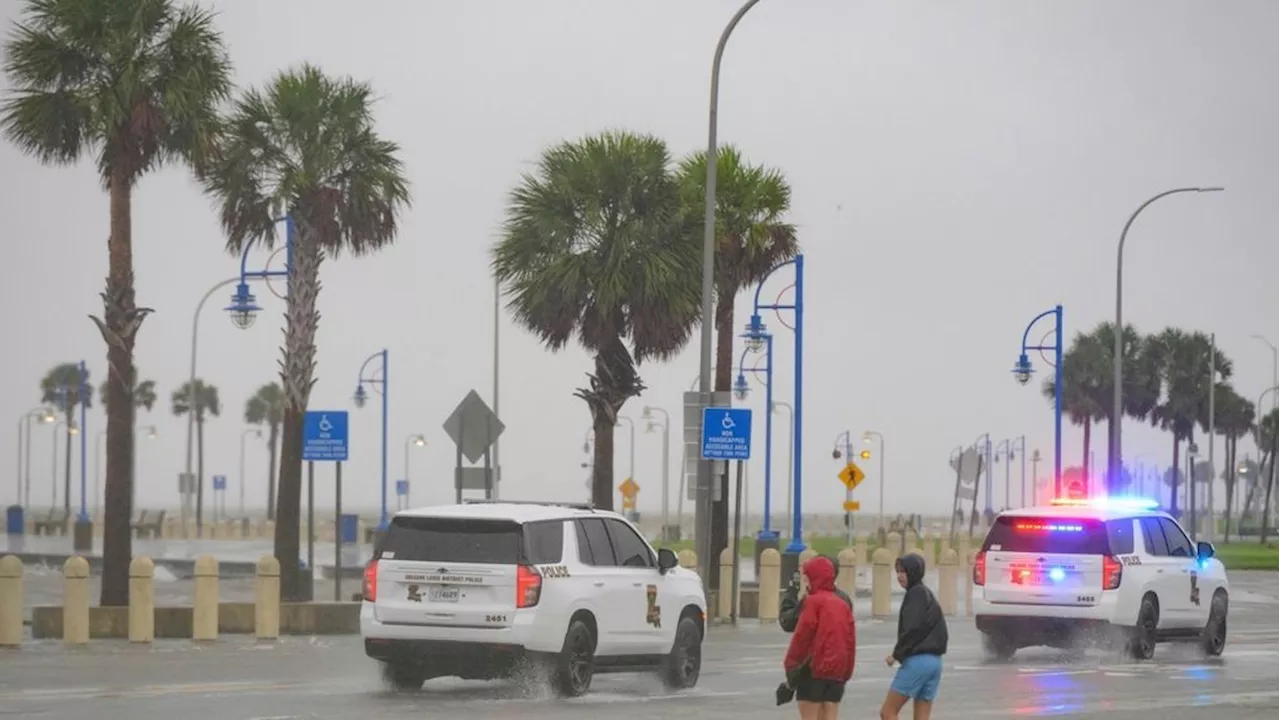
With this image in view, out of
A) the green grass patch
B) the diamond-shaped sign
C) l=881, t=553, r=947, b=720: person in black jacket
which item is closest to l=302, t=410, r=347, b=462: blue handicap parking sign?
the diamond-shaped sign

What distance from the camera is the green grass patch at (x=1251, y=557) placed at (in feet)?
239

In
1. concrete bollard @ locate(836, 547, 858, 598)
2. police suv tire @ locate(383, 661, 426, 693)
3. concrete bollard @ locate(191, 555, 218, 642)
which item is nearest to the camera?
police suv tire @ locate(383, 661, 426, 693)

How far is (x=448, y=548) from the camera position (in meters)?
20.4

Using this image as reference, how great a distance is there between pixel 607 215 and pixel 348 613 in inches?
539

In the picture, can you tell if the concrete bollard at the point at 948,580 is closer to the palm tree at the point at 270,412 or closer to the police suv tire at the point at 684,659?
the police suv tire at the point at 684,659

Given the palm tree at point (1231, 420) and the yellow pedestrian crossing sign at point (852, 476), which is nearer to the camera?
the yellow pedestrian crossing sign at point (852, 476)

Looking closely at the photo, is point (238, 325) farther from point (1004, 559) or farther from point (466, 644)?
point (466, 644)

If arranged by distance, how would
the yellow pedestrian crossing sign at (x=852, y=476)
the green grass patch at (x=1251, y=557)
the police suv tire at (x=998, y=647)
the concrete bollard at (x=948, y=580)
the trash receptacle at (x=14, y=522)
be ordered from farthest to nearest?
the trash receptacle at (x=14, y=522) → the green grass patch at (x=1251, y=557) → the yellow pedestrian crossing sign at (x=852, y=476) → the concrete bollard at (x=948, y=580) → the police suv tire at (x=998, y=647)

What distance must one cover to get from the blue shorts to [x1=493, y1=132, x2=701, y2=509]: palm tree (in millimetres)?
29136

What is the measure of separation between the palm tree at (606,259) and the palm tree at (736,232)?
1.32m

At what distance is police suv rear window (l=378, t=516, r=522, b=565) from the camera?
66.4 ft

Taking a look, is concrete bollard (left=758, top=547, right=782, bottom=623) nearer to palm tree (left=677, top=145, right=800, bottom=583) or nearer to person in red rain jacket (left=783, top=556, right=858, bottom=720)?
palm tree (left=677, top=145, right=800, bottom=583)

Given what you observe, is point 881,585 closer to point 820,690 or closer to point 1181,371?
point 820,690

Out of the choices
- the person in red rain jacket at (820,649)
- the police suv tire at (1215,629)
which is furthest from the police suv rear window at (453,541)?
the police suv tire at (1215,629)
